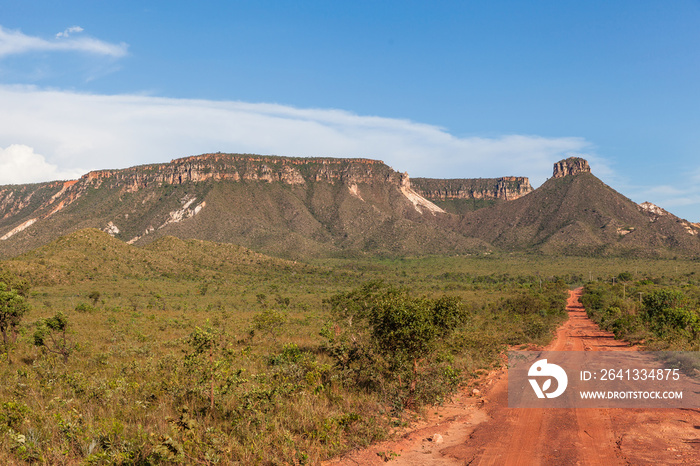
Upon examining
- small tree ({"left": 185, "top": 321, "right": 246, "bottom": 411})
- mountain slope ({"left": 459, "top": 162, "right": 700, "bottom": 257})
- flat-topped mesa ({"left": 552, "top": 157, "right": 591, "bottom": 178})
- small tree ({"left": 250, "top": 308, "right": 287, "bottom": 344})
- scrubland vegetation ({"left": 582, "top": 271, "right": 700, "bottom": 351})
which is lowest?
small tree ({"left": 250, "top": 308, "right": 287, "bottom": 344})

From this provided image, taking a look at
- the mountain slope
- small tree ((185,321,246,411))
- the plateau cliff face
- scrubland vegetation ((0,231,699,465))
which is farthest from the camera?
the plateau cliff face

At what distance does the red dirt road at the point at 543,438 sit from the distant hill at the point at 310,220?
12009 centimetres

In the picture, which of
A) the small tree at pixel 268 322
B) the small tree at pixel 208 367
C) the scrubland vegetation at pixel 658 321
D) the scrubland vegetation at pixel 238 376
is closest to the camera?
the scrubland vegetation at pixel 238 376

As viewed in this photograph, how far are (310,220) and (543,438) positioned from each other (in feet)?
550

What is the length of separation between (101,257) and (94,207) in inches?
4745

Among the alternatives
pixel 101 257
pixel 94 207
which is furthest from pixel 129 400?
pixel 94 207

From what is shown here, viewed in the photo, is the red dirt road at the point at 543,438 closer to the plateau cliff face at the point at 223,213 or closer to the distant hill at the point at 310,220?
the distant hill at the point at 310,220

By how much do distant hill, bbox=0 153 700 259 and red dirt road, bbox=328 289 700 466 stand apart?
394 ft

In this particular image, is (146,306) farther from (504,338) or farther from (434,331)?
(434,331)

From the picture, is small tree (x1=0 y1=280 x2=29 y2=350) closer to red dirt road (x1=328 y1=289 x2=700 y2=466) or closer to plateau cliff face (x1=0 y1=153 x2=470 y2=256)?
red dirt road (x1=328 y1=289 x2=700 y2=466)

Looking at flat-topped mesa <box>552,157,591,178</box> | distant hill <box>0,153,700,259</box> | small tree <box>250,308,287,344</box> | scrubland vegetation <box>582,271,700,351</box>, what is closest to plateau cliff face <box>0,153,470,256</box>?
distant hill <box>0,153,700,259</box>

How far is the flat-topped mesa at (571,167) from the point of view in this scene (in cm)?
18950

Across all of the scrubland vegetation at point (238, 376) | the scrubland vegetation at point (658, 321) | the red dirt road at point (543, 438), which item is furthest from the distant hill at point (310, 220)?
the red dirt road at point (543, 438)

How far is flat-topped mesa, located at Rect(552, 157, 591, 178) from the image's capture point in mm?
189500
